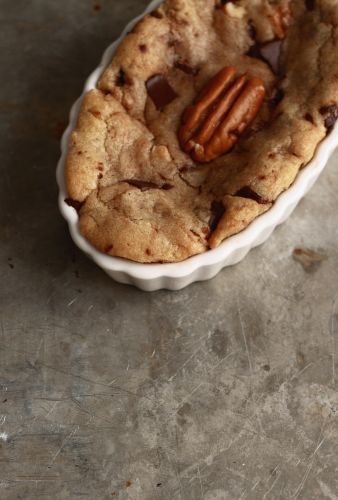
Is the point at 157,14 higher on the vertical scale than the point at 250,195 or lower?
higher

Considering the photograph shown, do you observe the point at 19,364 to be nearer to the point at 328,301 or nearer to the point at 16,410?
the point at 16,410

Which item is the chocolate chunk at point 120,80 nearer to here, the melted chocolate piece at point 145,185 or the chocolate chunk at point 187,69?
the chocolate chunk at point 187,69

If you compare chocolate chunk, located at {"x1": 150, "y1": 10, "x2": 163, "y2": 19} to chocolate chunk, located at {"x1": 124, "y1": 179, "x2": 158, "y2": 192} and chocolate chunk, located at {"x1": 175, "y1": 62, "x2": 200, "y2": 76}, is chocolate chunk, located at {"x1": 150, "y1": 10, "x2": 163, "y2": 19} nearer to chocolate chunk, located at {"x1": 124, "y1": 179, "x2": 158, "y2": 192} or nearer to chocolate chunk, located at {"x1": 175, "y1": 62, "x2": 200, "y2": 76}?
chocolate chunk, located at {"x1": 175, "y1": 62, "x2": 200, "y2": 76}

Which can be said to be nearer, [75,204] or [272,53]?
[75,204]

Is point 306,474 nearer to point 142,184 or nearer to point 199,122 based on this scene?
point 142,184

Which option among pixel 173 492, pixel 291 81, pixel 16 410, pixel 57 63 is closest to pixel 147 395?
pixel 173 492

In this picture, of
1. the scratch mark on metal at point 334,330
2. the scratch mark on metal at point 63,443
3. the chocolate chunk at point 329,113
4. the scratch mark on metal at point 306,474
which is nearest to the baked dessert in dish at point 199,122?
the chocolate chunk at point 329,113

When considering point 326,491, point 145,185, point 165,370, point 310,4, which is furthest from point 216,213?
point 326,491
